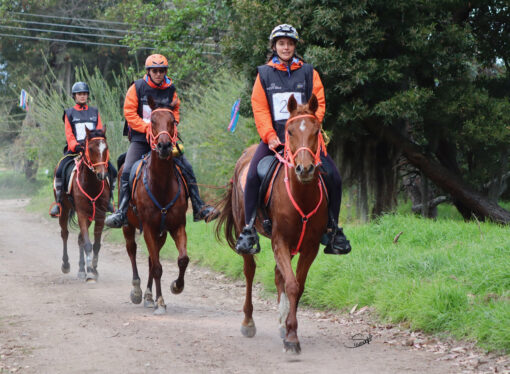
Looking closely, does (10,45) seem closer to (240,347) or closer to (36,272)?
(36,272)

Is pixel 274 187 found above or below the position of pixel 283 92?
below

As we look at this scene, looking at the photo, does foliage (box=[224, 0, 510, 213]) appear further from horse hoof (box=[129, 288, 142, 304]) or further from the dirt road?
horse hoof (box=[129, 288, 142, 304])

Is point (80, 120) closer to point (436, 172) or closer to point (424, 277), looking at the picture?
point (436, 172)

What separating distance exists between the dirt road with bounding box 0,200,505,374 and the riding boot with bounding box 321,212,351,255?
3.02 ft

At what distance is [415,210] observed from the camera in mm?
15914

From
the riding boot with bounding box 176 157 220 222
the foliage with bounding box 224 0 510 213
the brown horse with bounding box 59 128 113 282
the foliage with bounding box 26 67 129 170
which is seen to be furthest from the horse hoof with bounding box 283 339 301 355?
the foliage with bounding box 26 67 129 170

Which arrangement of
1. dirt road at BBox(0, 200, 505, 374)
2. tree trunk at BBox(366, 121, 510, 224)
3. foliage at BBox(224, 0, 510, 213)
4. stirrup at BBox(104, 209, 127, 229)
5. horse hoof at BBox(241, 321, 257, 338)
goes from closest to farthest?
dirt road at BBox(0, 200, 505, 374), horse hoof at BBox(241, 321, 257, 338), stirrup at BBox(104, 209, 127, 229), foliage at BBox(224, 0, 510, 213), tree trunk at BBox(366, 121, 510, 224)

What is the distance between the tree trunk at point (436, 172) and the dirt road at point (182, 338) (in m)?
4.52

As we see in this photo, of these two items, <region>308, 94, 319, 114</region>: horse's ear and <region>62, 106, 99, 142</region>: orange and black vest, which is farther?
<region>62, 106, 99, 142</region>: orange and black vest

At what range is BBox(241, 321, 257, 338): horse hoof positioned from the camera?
269 inches

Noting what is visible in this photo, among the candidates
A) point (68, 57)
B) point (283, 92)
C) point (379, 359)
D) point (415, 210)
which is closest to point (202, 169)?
point (415, 210)

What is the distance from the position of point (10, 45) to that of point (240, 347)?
107 ft

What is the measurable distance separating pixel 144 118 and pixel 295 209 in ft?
11.7

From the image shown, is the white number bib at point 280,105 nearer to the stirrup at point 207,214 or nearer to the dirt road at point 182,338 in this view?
the stirrup at point 207,214
